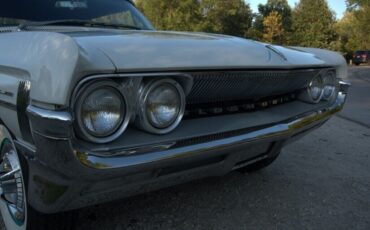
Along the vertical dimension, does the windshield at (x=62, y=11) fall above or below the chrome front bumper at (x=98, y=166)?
above

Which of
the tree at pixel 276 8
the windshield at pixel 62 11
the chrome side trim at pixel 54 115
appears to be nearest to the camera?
the chrome side trim at pixel 54 115

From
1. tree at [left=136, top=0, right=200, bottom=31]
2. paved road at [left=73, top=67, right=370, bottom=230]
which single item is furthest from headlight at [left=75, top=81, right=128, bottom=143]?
tree at [left=136, top=0, right=200, bottom=31]

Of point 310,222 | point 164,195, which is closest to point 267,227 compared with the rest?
point 310,222

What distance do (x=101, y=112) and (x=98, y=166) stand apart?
234mm

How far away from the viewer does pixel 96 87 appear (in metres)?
1.87

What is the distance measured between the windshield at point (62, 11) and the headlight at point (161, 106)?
1.37 metres

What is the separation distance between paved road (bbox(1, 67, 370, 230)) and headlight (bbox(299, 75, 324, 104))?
741 millimetres

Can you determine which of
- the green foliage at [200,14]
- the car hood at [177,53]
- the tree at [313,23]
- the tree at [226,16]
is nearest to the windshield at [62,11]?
the car hood at [177,53]

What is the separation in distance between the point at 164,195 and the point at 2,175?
3.91ft

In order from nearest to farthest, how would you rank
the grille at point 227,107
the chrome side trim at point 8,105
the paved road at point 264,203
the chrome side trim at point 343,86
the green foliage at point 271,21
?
the chrome side trim at point 8,105
the grille at point 227,107
the paved road at point 264,203
the chrome side trim at point 343,86
the green foliage at point 271,21

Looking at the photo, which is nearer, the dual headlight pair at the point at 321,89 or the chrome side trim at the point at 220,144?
the chrome side trim at the point at 220,144

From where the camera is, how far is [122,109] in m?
1.98

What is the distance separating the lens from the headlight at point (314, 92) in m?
3.26

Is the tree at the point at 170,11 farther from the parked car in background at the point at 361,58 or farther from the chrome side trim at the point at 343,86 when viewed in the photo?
the chrome side trim at the point at 343,86
